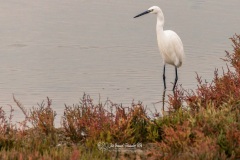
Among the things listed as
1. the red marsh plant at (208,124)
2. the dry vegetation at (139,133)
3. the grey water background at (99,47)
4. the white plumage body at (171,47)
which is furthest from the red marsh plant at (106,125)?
the white plumage body at (171,47)

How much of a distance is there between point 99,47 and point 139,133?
11048mm

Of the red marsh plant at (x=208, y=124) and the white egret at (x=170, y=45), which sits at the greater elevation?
the white egret at (x=170, y=45)

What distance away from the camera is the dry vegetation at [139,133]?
8.27 meters

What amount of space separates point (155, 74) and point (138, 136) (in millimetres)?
9114

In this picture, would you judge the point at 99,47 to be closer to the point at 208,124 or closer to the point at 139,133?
the point at 139,133

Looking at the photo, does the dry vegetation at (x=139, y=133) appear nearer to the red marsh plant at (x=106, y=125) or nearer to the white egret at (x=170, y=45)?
the red marsh plant at (x=106, y=125)

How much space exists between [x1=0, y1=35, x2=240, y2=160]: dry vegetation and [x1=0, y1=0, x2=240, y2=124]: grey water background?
3.80 m

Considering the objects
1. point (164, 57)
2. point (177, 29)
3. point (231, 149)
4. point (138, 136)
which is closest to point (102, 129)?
point (138, 136)

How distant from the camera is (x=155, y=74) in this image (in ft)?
60.9

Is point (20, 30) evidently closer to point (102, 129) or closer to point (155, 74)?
point (155, 74)

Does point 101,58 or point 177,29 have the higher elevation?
point 177,29

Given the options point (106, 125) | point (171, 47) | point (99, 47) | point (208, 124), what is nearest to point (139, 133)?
point (106, 125)

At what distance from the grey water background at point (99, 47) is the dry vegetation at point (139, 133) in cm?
380

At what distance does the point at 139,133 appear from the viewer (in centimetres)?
965
